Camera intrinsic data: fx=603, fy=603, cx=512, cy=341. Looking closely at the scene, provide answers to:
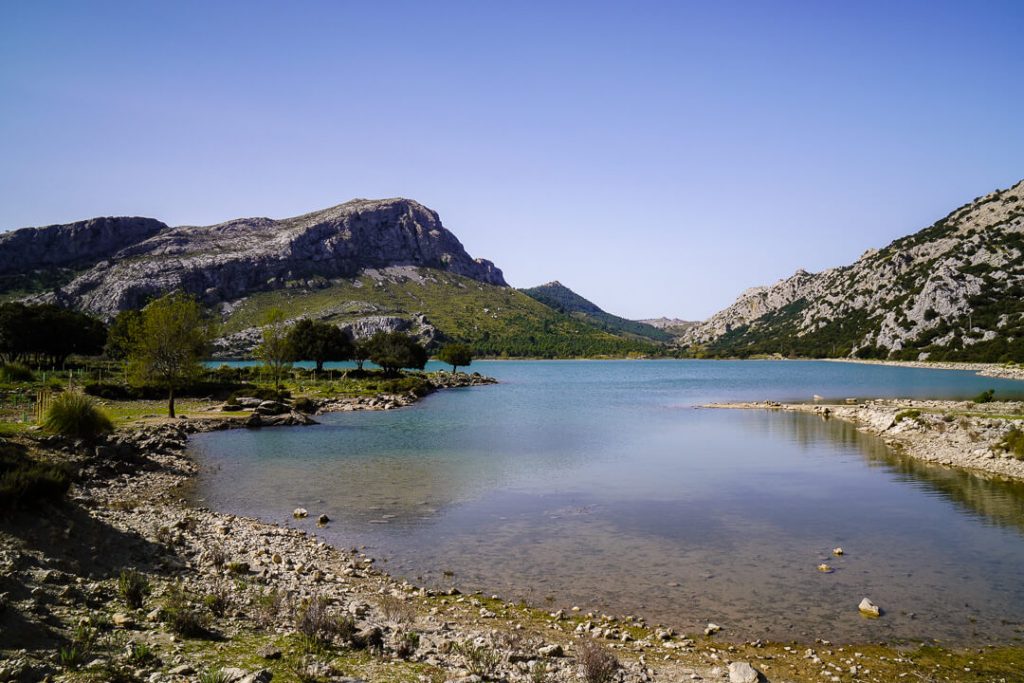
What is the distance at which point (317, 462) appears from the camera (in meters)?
37.0

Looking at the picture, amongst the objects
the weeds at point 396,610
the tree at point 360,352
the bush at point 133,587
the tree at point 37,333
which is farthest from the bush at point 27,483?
the tree at point 360,352

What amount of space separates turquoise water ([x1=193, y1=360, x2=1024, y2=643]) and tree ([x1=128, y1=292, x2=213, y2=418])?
744 cm

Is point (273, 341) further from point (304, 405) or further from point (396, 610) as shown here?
point (396, 610)

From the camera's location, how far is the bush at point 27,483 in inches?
563

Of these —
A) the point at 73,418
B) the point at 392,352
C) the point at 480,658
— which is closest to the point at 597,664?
the point at 480,658

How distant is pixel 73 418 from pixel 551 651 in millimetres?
31124

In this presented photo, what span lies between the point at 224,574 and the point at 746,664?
12.1 metres

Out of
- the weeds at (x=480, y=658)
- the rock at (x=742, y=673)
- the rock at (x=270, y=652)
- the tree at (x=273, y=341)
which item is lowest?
the rock at (x=742, y=673)

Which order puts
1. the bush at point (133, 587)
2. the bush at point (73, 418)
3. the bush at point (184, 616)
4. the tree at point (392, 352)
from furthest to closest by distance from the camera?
the tree at point (392, 352) < the bush at point (73, 418) < the bush at point (133, 587) < the bush at point (184, 616)

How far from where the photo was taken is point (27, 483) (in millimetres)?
14641

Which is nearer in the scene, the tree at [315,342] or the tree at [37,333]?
the tree at [37,333]

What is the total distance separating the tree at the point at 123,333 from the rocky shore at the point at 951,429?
59846 millimetres

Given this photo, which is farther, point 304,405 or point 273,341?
point 273,341

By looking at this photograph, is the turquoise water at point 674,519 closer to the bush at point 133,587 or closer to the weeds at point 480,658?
the weeds at point 480,658
